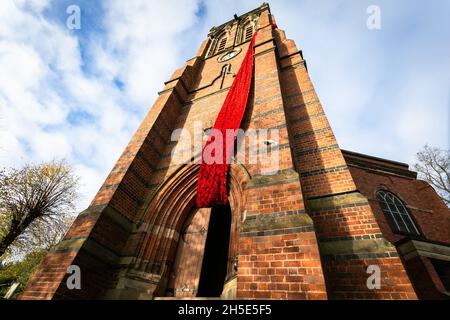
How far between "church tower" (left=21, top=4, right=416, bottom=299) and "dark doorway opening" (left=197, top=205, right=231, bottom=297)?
0.02m

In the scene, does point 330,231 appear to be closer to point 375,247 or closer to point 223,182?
point 375,247

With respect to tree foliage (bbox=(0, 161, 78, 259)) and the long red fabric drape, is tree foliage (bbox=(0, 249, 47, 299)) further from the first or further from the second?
the long red fabric drape

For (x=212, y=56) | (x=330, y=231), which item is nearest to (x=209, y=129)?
(x=330, y=231)

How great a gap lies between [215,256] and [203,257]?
0.66 m

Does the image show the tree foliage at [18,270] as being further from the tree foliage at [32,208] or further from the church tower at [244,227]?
the church tower at [244,227]

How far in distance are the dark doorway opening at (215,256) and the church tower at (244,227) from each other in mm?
25

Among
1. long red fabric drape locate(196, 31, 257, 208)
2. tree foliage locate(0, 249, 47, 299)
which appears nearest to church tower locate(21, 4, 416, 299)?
long red fabric drape locate(196, 31, 257, 208)

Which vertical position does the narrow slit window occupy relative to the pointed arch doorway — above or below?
above

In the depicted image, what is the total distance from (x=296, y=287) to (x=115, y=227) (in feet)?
11.8

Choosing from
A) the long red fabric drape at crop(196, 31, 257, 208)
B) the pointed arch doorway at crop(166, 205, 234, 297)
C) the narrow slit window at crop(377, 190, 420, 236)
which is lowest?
the pointed arch doorway at crop(166, 205, 234, 297)

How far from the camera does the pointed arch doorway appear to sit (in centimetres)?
405
